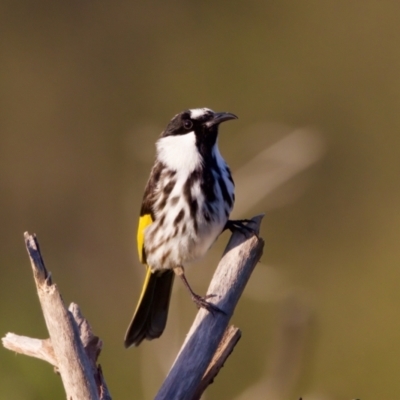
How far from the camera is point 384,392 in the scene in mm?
4902

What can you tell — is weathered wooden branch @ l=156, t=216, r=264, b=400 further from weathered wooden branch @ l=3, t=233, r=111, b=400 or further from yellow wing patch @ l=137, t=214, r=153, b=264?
yellow wing patch @ l=137, t=214, r=153, b=264

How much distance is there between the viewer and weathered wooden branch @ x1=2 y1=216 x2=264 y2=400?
6.71ft

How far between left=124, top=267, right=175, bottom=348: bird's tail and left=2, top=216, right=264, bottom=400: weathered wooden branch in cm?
91

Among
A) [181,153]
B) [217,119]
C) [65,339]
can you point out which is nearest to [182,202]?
[181,153]

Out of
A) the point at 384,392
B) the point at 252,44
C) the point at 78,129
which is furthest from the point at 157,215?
the point at 252,44

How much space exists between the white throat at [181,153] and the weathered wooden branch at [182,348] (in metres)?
0.69

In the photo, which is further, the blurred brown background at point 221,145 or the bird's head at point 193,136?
the blurred brown background at point 221,145

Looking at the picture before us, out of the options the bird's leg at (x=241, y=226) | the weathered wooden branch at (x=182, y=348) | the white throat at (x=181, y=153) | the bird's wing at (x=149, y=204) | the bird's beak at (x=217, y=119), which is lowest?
the weathered wooden branch at (x=182, y=348)

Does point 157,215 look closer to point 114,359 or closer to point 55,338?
point 55,338

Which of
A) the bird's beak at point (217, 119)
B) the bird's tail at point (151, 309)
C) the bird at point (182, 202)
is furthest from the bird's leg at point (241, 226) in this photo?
the bird's tail at point (151, 309)

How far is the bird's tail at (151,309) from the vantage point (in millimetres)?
3256

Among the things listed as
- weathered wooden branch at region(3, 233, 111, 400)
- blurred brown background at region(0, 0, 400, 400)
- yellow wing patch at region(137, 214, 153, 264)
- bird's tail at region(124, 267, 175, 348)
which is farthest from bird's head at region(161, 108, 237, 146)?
blurred brown background at region(0, 0, 400, 400)

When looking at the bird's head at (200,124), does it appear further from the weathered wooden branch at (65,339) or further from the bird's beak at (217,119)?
the weathered wooden branch at (65,339)

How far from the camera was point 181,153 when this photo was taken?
313 cm
